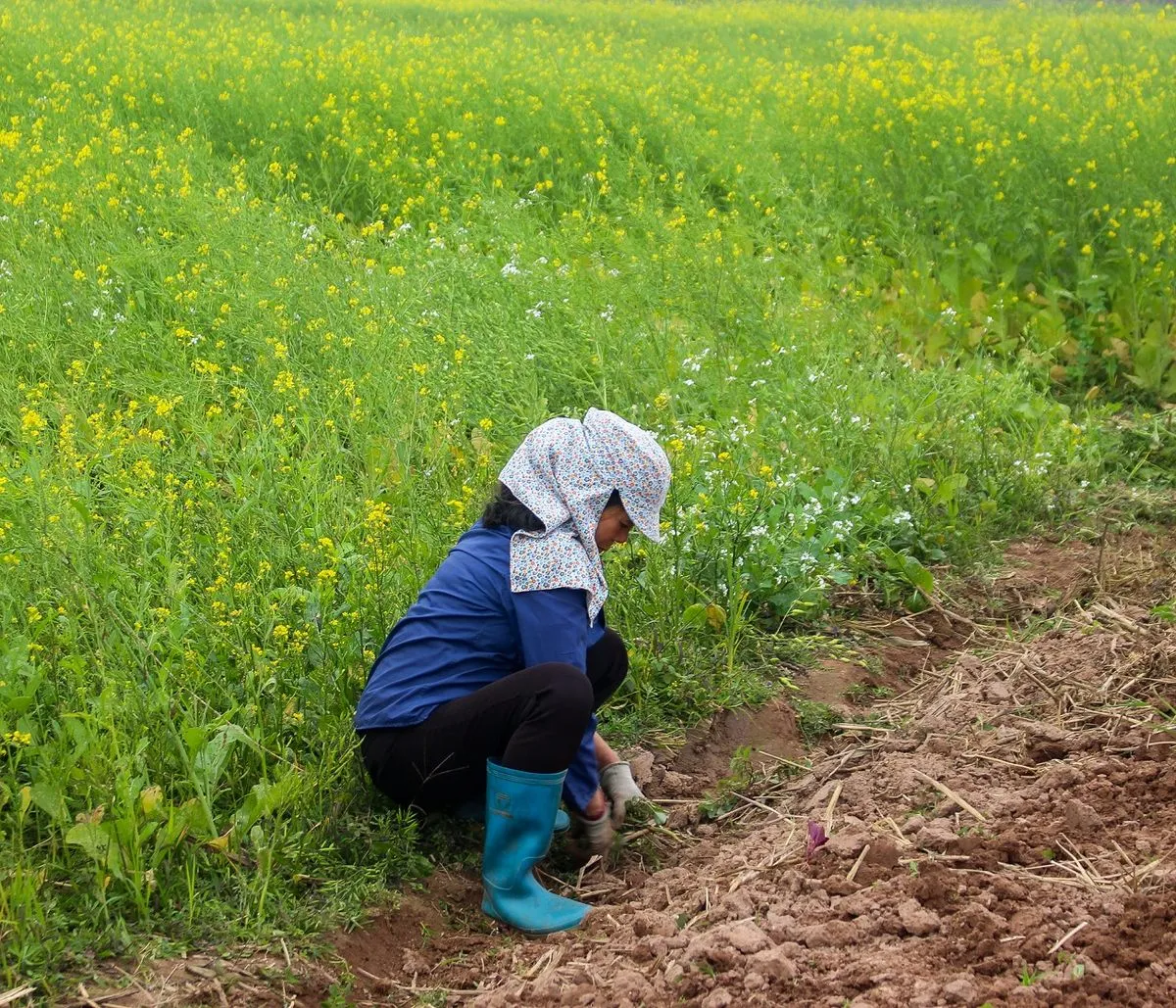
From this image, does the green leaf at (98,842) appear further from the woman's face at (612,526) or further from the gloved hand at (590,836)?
the woman's face at (612,526)

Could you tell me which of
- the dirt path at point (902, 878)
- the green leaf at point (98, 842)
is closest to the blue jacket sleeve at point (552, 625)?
the dirt path at point (902, 878)

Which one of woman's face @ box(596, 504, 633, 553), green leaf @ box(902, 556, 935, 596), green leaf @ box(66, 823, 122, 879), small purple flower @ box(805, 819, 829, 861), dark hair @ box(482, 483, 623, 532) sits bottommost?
green leaf @ box(902, 556, 935, 596)

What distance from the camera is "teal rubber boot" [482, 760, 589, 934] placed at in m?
3.05

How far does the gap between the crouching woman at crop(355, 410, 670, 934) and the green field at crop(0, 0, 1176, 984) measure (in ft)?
0.83

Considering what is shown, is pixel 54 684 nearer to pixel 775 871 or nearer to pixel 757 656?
pixel 775 871

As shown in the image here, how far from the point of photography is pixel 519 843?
3.08 meters

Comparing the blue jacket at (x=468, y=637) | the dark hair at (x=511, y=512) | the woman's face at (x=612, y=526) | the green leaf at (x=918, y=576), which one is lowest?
the green leaf at (x=918, y=576)

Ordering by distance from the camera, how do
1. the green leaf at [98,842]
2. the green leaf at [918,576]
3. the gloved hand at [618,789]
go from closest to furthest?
the green leaf at [98,842] → the gloved hand at [618,789] → the green leaf at [918,576]

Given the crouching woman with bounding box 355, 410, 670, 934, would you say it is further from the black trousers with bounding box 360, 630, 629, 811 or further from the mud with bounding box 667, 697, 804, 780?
the mud with bounding box 667, 697, 804, 780

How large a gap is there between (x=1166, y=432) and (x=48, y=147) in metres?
6.53

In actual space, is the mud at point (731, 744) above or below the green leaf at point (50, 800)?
below

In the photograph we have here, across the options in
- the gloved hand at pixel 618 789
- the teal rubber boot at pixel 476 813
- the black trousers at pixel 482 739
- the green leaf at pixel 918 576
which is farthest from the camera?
the green leaf at pixel 918 576

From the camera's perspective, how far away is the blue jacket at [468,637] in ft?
10.2

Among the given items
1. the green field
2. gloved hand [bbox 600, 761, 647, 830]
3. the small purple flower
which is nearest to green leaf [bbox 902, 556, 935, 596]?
the green field
